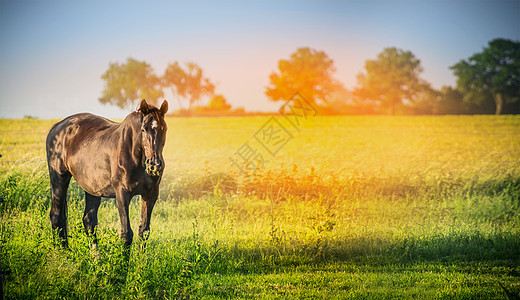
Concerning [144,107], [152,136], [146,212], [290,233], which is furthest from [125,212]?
[290,233]

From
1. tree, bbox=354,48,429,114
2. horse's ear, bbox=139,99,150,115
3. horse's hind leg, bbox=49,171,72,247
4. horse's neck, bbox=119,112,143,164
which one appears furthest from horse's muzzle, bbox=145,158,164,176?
tree, bbox=354,48,429,114

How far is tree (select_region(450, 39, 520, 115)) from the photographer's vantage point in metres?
29.8

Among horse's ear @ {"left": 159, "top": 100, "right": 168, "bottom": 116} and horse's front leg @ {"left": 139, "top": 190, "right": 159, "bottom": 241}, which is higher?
horse's ear @ {"left": 159, "top": 100, "right": 168, "bottom": 116}

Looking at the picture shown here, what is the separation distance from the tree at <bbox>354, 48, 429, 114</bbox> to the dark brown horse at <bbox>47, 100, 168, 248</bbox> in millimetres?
26869

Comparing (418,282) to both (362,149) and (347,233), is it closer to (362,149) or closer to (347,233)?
(347,233)

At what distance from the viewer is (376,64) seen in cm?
3338

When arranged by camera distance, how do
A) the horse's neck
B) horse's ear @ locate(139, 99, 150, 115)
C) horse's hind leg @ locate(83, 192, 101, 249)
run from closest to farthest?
horse's ear @ locate(139, 99, 150, 115) < the horse's neck < horse's hind leg @ locate(83, 192, 101, 249)

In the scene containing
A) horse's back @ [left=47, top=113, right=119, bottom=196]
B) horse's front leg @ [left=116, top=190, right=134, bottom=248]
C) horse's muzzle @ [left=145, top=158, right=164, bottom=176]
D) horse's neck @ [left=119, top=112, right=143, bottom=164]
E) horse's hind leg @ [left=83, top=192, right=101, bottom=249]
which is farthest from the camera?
horse's hind leg @ [left=83, top=192, right=101, bottom=249]

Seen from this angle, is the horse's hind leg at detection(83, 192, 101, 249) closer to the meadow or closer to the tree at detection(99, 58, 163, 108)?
the meadow

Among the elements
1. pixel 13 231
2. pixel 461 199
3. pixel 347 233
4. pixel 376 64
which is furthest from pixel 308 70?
pixel 13 231

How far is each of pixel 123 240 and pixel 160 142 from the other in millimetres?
1519

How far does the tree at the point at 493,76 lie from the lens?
29766 mm

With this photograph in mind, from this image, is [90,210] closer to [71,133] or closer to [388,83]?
[71,133]

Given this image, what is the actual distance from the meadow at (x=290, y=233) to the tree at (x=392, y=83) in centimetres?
1707
